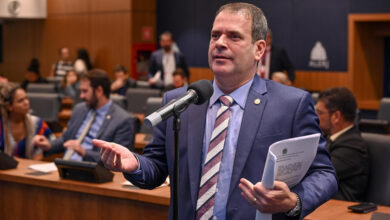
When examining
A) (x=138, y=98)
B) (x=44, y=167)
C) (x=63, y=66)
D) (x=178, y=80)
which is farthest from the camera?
(x=63, y=66)

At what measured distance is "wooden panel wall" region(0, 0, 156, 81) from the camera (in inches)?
507

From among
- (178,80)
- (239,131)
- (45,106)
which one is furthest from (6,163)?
(178,80)

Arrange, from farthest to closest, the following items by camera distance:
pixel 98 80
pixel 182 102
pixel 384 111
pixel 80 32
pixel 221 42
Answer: pixel 80 32 < pixel 384 111 < pixel 98 80 < pixel 221 42 < pixel 182 102

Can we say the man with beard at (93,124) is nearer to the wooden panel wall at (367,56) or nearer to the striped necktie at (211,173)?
the striped necktie at (211,173)

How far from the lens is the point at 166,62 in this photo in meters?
9.79

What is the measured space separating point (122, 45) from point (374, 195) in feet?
32.9

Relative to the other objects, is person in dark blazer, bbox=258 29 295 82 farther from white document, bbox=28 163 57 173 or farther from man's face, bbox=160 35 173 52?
white document, bbox=28 163 57 173

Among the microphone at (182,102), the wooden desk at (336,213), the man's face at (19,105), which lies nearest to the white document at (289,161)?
the microphone at (182,102)

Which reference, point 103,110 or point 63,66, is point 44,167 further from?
point 63,66

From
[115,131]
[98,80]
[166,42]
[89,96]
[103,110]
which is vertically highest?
[166,42]

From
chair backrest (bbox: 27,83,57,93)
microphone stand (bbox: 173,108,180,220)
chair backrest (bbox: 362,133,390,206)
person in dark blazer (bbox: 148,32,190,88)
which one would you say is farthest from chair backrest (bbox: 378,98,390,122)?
chair backrest (bbox: 27,83,57,93)

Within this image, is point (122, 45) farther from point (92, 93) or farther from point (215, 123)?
point (215, 123)

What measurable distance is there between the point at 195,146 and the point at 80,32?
1254cm

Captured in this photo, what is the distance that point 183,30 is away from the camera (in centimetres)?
1226
